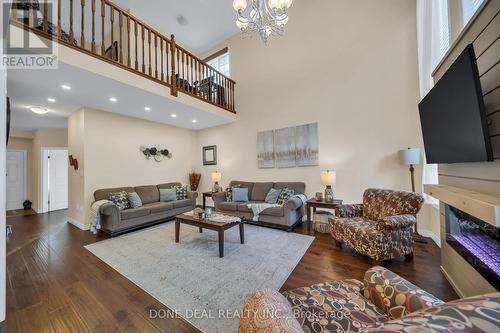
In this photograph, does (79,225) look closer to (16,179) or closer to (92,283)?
(92,283)

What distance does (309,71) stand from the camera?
4.25 meters

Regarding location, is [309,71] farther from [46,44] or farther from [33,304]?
[33,304]

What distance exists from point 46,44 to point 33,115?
3.22m

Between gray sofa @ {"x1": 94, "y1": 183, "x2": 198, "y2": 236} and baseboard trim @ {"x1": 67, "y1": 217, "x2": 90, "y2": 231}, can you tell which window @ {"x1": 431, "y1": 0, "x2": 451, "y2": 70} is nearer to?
gray sofa @ {"x1": 94, "y1": 183, "x2": 198, "y2": 236}

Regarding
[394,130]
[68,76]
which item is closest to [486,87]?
[394,130]

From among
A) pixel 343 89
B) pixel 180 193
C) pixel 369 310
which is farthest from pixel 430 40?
pixel 180 193

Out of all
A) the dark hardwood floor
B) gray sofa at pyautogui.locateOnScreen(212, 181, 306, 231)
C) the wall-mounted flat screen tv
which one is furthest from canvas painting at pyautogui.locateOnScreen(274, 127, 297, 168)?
the wall-mounted flat screen tv

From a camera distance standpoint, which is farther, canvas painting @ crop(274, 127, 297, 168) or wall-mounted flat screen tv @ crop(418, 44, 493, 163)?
canvas painting @ crop(274, 127, 297, 168)

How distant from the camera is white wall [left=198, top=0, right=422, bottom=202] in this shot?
10.9ft

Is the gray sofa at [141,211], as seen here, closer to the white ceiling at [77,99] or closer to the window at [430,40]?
the white ceiling at [77,99]

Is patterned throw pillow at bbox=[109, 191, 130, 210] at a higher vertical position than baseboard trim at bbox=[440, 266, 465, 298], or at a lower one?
higher

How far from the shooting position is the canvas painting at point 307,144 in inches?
163

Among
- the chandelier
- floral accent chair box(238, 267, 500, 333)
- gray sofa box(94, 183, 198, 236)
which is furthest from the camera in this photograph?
gray sofa box(94, 183, 198, 236)

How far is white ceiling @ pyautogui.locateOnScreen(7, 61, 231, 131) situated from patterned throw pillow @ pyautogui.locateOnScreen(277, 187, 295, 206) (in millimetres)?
2549
